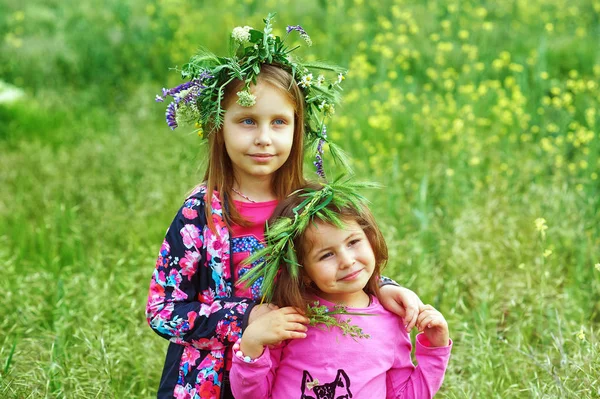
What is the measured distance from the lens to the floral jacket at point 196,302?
2.34 m

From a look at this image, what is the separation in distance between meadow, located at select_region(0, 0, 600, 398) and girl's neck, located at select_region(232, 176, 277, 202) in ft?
1.13

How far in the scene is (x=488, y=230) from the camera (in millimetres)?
4059

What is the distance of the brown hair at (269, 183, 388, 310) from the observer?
224 centimetres

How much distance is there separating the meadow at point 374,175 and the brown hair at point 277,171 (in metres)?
0.30

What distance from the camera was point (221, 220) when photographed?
7.93 ft

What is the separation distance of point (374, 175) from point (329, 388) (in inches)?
105

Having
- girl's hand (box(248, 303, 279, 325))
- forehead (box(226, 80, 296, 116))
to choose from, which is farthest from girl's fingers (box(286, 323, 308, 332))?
forehead (box(226, 80, 296, 116))

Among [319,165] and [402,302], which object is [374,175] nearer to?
[319,165]

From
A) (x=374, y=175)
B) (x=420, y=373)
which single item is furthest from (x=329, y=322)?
(x=374, y=175)

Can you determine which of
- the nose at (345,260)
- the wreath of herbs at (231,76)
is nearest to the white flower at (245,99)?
the wreath of herbs at (231,76)

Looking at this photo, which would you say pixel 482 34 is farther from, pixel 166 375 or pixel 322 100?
pixel 166 375

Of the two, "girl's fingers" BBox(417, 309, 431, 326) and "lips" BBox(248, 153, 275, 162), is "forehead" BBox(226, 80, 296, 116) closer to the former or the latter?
"lips" BBox(248, 153, 275, 162)

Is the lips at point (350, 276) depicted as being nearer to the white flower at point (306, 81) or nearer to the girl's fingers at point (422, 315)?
the girl's fingers at point (422, 315)

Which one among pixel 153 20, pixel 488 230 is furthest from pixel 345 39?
pixel 488 230
